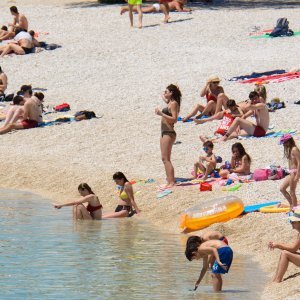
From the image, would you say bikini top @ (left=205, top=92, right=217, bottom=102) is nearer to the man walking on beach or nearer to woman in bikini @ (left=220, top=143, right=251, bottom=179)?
the man walking on beach

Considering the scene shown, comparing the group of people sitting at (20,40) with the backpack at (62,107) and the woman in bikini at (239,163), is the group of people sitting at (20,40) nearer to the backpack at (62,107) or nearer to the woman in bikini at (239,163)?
the backpack at (62,107)

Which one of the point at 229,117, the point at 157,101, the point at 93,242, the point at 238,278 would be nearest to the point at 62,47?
the point at 157,101

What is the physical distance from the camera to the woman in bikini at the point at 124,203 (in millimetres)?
17766

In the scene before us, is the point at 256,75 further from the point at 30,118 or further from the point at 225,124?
the point at 30,118

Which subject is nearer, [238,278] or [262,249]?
[238,278]

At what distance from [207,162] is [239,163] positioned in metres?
0.53

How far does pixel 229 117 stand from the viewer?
2164 cm

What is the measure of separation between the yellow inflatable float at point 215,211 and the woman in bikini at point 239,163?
2007 millimetres

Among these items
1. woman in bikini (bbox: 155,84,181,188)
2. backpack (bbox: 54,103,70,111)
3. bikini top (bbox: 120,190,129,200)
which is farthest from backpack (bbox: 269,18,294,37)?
bikini top (bbox: 120,190,129,200)

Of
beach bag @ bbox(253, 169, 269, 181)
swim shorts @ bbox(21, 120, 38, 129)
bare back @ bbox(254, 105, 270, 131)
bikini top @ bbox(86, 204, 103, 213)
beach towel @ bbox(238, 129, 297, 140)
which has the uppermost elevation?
bare back @ bbox(254, 105, 270, 131)

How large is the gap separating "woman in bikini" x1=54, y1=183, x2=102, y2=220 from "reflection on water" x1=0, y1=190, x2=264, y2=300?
0.56 feet

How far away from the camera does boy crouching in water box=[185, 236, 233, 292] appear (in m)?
12.7

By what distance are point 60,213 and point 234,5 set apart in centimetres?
1845

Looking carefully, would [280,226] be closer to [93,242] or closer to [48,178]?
[93,242]
